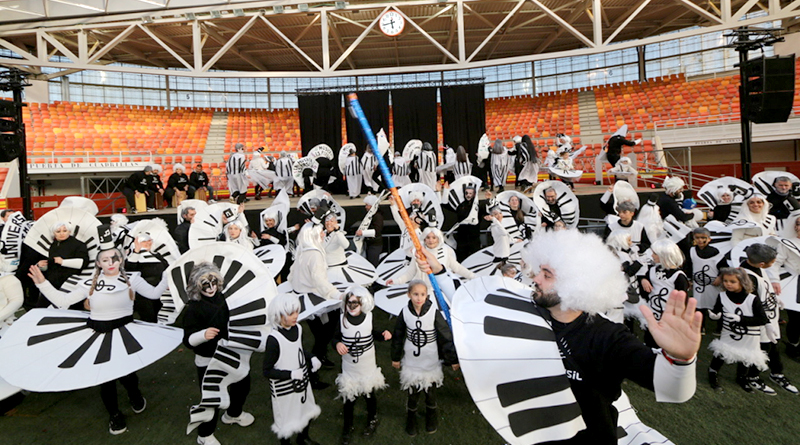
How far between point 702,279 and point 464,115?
12296mm

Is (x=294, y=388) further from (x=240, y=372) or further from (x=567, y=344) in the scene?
(x=567, y=344)

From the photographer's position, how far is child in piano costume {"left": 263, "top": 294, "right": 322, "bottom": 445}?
117 inches

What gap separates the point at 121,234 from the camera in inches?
219

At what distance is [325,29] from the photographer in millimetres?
12555

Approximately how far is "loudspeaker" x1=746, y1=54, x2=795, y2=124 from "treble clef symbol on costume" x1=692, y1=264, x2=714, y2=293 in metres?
4.70

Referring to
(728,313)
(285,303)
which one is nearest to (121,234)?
(285,303)

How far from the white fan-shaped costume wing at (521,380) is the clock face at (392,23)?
13283mm

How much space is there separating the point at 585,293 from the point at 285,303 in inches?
82.8

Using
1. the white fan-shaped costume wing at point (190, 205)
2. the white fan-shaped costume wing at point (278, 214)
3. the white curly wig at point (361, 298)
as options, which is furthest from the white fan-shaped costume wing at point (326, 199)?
the white curly wig at point (361, 298)

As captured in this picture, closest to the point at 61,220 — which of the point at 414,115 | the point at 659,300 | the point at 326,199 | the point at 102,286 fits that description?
the point at 102,286

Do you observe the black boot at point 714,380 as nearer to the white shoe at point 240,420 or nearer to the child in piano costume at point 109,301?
the white shoe at point 240,420

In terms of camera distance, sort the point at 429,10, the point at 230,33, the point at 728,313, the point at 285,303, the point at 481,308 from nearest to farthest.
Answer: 1. the point at 481,308
2. the point at 285,303
3. the point at 728,313
4. the point at 429,10
5. the point at 230,33

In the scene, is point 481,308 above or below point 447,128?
below

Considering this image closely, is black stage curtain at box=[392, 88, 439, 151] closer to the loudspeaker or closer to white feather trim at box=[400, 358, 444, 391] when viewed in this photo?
the loudspeaker
